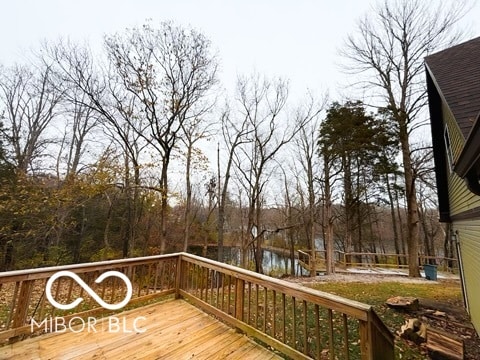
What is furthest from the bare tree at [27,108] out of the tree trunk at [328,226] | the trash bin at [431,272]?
the trash bin at [431,272]

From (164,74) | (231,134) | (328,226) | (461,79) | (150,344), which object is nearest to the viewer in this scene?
(150,344)

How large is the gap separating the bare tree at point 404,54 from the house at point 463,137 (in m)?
4.17

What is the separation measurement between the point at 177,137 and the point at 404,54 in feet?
39.9

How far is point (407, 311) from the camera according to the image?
523 cm

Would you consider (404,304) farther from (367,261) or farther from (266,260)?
(266,260)

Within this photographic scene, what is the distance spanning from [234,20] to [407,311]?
1232cm

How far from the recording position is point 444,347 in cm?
340

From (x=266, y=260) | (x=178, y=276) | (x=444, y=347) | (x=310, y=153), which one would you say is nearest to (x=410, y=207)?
(x=310, y=153)

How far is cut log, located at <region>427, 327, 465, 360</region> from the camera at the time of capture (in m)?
3.28

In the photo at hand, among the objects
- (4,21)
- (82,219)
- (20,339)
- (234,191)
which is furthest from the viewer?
(234,191)

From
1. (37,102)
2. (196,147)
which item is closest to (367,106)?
(196,147)

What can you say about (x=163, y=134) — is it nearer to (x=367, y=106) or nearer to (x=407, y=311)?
(x=407, y=311)
